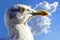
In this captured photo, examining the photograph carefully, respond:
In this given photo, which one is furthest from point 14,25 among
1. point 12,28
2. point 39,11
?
point 39,11

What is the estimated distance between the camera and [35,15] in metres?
2.72

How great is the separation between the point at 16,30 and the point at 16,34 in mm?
26

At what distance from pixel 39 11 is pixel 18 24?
0.17m

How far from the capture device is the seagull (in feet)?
8.54

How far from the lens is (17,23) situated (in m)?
2.64

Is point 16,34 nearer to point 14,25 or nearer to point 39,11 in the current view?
point 14,25

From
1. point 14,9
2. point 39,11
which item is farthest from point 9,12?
point 39,11

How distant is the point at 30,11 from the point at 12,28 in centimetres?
17

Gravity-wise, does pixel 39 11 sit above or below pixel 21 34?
above

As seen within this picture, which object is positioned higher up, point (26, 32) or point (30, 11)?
point (30, 11)

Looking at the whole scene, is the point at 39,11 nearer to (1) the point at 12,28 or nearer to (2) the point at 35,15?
(2) the point at 35,15

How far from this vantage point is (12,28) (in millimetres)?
2625

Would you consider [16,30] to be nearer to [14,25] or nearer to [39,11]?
[14,25]

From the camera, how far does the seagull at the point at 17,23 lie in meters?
2.60
